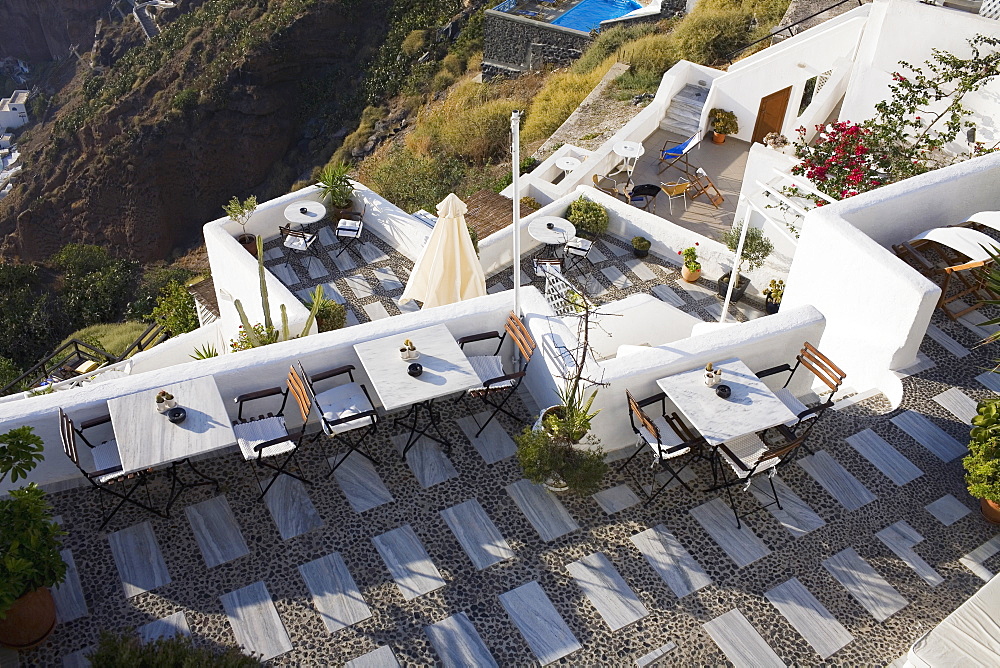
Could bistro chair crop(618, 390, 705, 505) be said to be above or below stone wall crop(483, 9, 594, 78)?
above

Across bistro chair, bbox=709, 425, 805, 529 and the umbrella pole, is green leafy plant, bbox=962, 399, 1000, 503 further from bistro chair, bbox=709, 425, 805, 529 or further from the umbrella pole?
the umbrella pole

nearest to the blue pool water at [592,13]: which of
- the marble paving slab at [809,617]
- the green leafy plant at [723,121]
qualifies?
the green leafy plant at [723,121]

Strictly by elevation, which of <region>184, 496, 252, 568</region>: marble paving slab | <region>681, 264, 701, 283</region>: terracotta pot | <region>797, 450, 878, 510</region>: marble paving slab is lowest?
<region>681, 264, 701, 283</region>: terracotta pot

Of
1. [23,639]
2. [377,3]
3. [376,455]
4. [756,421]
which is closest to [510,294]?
[376,455]

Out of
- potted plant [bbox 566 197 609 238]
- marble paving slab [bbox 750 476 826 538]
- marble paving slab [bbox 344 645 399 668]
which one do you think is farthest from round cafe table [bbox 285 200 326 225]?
marble paving slab [bbox 750 476 826 538]

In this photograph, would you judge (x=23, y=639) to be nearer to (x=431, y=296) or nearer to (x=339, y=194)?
(x=431, y=296)
